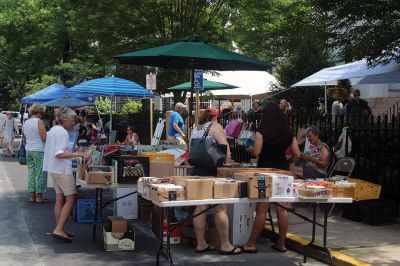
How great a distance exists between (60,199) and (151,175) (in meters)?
1.41

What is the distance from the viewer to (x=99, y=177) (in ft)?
22.3

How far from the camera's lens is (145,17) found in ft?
53.8

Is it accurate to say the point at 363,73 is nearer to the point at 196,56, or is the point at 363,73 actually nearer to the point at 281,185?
the point at 196,56

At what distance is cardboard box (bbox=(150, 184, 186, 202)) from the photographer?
5.76 meters

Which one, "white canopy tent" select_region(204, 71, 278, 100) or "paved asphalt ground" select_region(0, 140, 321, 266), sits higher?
"white canopy tent" select_region(204, 71, 278, 100)

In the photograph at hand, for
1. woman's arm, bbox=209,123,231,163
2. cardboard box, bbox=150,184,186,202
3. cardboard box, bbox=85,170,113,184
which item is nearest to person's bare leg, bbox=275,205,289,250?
woman's arm, bbox=209,123,231,163

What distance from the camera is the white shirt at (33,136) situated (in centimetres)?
1040

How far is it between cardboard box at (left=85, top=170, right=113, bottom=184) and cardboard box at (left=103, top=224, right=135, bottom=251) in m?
0.76

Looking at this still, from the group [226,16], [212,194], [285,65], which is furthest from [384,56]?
[285,65]

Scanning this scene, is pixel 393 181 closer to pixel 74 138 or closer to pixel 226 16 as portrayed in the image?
pixel 74 138

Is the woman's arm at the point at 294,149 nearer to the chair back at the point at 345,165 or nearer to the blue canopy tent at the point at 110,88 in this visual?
the chair back at the point at 345,165

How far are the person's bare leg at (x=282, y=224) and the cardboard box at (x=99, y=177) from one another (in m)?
2.13

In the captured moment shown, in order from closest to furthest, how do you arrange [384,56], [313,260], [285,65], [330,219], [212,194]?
1. [212,194]
2. [313,260]
3. [330,219]
4. [384,56]
5. [285,65]

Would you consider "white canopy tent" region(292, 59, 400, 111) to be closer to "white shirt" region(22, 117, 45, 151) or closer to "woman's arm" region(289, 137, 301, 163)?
"woman's arm" region(289, 137, 301, 163)
